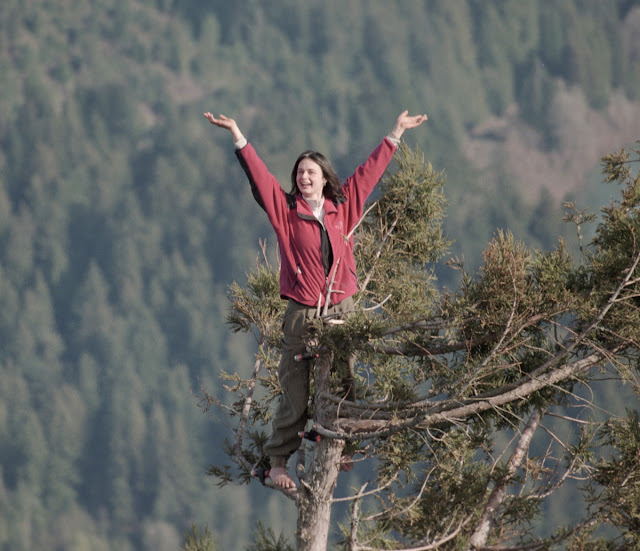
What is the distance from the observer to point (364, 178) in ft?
14.2

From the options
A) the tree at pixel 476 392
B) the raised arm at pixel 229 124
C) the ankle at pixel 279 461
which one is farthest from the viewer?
the ankle at pixel 279 461

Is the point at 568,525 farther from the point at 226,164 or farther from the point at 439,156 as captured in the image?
the point at 226,164

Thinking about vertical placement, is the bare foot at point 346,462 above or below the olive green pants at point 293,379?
below

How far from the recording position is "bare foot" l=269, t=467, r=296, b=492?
14.3ft

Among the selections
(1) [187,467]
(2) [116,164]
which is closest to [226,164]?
(2) [116,164]

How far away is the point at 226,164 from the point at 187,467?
13812 millimetres

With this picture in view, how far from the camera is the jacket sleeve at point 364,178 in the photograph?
14.1 feet

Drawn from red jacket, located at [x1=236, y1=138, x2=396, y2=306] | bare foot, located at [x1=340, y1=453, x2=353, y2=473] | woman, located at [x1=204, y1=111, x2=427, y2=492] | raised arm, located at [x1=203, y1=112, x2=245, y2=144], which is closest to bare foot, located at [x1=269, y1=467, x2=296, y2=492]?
woman, located at [x1=204, y1=111, x2=427, y2=492]

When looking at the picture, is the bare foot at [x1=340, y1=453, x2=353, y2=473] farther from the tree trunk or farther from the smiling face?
the smiling face

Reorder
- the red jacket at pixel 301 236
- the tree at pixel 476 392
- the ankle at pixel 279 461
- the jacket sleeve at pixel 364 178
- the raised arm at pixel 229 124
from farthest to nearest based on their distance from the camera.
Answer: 1. the ankle at pixel 279 461
2. the jacket sleeve at pixel 364 178
3. the red jacket at pixel 301 236
4. the raised arm at pixel 229 124
5. the tree at pixel 476 392

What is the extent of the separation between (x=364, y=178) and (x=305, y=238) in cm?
49

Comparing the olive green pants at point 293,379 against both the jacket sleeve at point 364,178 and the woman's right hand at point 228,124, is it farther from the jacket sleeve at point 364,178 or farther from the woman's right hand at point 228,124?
the woman's right hand at point 228,124

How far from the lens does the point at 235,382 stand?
561cm

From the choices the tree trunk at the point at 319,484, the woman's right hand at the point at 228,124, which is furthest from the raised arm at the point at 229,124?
the tree trunk at the point at 319,484
